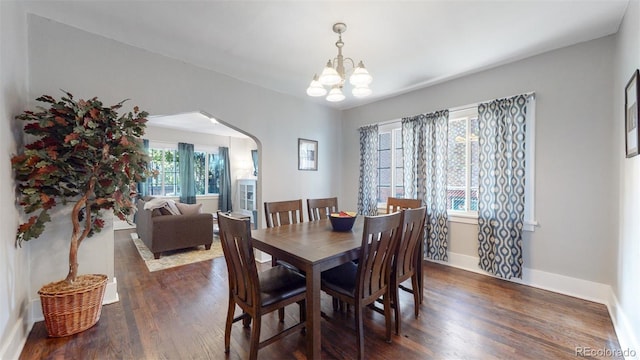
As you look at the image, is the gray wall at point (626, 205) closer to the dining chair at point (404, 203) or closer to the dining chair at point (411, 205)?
the dining chair at point (411, 205)

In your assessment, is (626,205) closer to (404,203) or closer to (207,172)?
(404,203)

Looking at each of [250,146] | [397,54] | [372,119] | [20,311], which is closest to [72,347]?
[20,311]

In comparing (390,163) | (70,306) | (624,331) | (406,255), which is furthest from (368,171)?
(70,306)

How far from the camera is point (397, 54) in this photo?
2832 mm

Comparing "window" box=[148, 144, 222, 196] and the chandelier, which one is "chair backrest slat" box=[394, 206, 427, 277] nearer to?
the chandelier

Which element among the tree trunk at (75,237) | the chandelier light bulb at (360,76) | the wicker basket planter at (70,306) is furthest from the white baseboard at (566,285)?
the tree trunk at (75,237)

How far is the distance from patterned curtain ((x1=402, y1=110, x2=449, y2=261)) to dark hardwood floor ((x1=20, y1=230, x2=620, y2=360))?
81cm

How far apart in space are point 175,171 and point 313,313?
6767mm

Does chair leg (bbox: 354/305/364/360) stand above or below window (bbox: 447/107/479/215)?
below

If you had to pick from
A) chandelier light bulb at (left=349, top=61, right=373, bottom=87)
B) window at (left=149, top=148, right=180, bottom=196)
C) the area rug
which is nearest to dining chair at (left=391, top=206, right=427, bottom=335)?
chandelier light bulb at (left=349, top=61, right=373, bottom=87)

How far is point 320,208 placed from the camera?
10.2 ft

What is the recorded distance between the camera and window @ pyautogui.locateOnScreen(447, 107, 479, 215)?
342 cm

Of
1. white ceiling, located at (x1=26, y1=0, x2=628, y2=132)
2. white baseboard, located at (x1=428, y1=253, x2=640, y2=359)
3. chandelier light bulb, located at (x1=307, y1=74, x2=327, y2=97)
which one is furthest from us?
chandelier light bulb, located at (x1=307, y1=74, x2=327, y2=97)

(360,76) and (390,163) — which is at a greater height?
(360,76)
